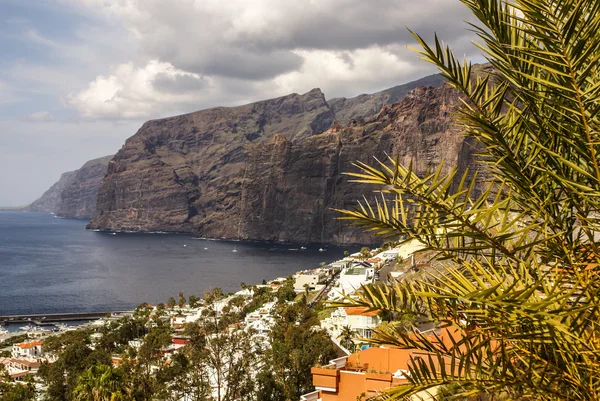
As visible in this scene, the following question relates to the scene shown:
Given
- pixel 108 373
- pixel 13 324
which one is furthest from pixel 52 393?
pixel 13 324

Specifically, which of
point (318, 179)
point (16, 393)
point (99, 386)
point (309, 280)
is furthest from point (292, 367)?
point (318, 179)

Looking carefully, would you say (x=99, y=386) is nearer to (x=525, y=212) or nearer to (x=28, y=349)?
(x=525, y=212)

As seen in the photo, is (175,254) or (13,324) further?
(175,254)

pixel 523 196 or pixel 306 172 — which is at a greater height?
pixel 306 172

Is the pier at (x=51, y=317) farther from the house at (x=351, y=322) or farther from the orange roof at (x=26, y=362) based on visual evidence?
the house at (x=351, y=322)

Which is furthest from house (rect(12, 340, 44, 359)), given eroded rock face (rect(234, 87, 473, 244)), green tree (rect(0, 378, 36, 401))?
eroded rock face (rect(234, 87, 473, 244))

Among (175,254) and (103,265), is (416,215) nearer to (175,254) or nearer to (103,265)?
(103,265)
